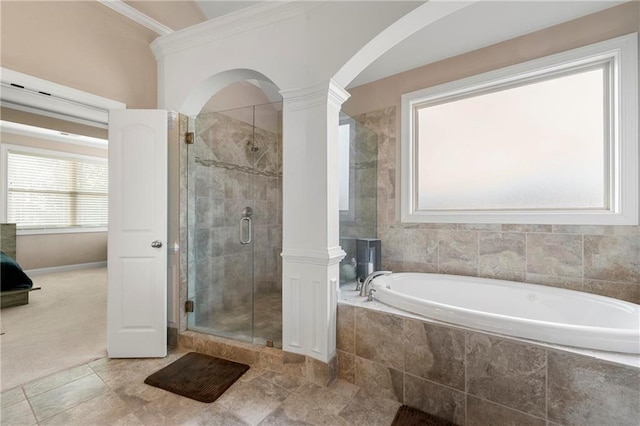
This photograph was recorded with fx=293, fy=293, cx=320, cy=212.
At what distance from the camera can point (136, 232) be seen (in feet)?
7.66

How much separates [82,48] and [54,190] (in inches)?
194

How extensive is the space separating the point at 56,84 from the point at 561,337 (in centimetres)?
345

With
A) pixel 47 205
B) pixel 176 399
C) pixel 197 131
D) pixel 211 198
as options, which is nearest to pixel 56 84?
pixel 197 131

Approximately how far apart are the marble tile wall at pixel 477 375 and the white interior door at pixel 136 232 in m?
1.52

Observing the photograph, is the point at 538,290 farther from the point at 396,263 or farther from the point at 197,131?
the point at 197,131

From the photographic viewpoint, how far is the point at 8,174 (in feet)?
16.8

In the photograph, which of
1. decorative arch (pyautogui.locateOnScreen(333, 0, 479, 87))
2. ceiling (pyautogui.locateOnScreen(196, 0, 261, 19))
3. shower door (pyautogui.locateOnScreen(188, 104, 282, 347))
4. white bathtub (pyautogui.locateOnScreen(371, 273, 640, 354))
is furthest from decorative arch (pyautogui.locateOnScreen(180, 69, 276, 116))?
white bathtub (pyautogui.locateOnScreen(371, 273, 640, 354))

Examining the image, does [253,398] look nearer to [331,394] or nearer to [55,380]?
[331,394]

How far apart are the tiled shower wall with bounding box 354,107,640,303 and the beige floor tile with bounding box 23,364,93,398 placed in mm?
2623

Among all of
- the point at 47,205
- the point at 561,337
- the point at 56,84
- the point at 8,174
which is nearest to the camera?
the point at 561,337

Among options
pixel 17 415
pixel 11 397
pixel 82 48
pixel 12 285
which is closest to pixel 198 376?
pixel 17 415

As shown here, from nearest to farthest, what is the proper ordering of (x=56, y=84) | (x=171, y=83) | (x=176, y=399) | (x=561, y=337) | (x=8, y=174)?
(x=561, y=337)
(x=176, y=399)
(x=56, y=84)
(x=171, y=83)
(x=8, y=174)

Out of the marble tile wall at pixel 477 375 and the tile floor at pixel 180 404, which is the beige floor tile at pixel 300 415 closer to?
the tile floor at pixel 180 404

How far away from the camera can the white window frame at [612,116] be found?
2020 millimetres
